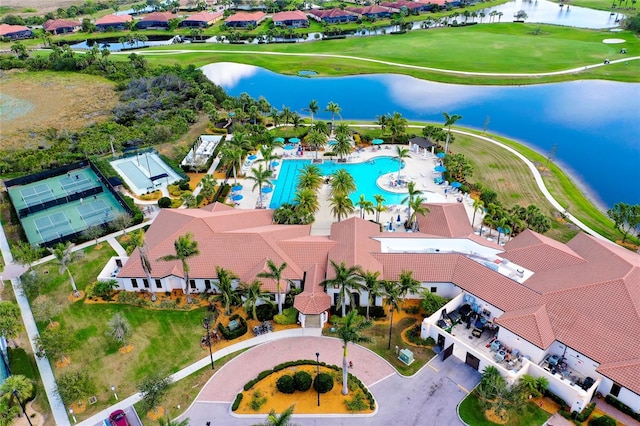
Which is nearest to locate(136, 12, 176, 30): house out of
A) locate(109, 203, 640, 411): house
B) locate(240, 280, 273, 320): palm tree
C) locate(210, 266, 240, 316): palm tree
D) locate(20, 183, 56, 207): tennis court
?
locate(20, 183, 56, 207): tennis court

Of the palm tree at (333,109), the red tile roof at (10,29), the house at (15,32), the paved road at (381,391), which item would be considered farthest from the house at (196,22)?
the paved road at (381,391)

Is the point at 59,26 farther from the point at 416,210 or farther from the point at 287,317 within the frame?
the point at 287,317

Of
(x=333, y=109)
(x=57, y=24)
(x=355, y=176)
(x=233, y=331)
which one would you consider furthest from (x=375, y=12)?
(x=233, y=331)

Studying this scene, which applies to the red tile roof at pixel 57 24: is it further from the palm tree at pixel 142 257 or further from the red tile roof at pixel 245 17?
the palm tree at pixel 142 257

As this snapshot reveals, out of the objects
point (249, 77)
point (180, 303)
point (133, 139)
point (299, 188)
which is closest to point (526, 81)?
point (249, 77)

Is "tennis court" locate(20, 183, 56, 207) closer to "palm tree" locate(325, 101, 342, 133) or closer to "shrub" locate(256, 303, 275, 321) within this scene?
"shrub" locate(256, 303, 275, 321)

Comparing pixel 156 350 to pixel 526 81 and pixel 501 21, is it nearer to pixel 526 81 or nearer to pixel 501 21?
pixel 526 81
